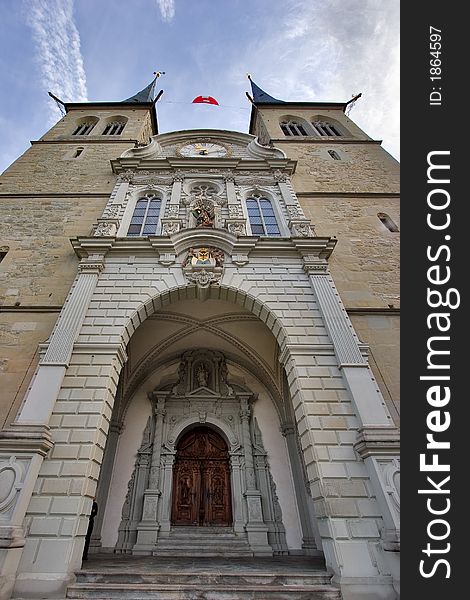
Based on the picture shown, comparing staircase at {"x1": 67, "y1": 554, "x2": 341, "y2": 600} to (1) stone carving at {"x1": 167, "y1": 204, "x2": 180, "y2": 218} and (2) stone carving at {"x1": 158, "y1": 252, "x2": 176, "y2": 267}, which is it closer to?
(2) stone carving at {"x1": 158, "y1": 252, "x2": 176, "y2": 267}

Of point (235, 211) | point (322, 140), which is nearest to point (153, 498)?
point (235, 211)

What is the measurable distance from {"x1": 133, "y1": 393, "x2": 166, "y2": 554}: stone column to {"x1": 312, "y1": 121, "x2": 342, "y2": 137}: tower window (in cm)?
1706

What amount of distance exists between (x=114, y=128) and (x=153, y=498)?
62.5 ft

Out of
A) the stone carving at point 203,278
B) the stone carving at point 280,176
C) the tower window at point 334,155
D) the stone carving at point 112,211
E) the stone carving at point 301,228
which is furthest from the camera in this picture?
the tower window at point 334,155

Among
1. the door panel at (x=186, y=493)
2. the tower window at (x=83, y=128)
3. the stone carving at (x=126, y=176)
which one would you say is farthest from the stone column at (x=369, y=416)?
the tower window at (x=83, y=128)

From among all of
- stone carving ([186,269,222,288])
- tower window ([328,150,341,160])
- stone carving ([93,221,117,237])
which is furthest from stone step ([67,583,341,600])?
tower window ([328,150,341,160])

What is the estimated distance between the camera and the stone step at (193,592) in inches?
147

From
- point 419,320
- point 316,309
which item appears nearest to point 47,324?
point 316,309

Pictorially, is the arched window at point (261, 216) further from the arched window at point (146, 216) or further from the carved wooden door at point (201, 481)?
the carved wooden door at point (201, 481)

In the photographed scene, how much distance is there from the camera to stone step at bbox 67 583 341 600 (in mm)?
3738

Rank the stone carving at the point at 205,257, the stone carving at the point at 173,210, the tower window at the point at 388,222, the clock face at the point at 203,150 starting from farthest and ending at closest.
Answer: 1. the clock face at the point at 203,150
2. the tower window at the point at 388,222
3. the stone carving at the point at 173,210
4. the stone carving at the point at 205,257

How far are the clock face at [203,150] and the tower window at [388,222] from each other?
747cm

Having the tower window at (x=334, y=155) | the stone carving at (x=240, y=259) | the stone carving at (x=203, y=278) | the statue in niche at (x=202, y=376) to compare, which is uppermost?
the tower window at (x=334, y=155)

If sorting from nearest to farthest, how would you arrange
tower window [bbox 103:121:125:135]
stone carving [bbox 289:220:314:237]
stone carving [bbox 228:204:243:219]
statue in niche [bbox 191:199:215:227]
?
stone carving [bbox 289:220:314:237], statue in niche [bbox 191:199:215:227], stone carving [bbox 228:204:243:219], tower window [bbox 103:121:125:135]
